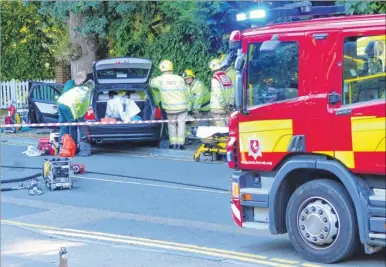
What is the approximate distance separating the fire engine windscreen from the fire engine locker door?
55 centimetres

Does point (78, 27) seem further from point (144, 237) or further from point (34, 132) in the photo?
point (144, 237)

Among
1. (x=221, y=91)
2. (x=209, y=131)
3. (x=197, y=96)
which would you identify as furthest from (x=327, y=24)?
(x=197, y=96)

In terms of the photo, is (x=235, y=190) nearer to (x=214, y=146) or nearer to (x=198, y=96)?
(x=214, y=146)

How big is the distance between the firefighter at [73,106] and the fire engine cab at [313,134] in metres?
9.34

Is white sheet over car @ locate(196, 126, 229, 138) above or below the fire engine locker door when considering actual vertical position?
below

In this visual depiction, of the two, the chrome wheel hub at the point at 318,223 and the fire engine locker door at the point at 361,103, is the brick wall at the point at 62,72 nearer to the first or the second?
the chrome wheel hub at the point at 318,223

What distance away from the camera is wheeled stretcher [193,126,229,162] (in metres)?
15.8

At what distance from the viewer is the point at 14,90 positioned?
2775 cm

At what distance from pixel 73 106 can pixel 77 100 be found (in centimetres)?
17

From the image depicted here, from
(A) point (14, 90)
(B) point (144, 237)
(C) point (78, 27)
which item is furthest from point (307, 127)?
(A) point (14, 90)

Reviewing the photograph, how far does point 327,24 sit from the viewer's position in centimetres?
770

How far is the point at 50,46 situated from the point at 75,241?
2167 cm

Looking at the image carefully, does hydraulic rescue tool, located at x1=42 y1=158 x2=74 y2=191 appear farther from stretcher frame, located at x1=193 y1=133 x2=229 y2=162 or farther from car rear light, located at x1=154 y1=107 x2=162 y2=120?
car rear light, located at x1=154 y1=107 x2=162 y2=120

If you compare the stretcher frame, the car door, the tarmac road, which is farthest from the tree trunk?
the tarmac road
